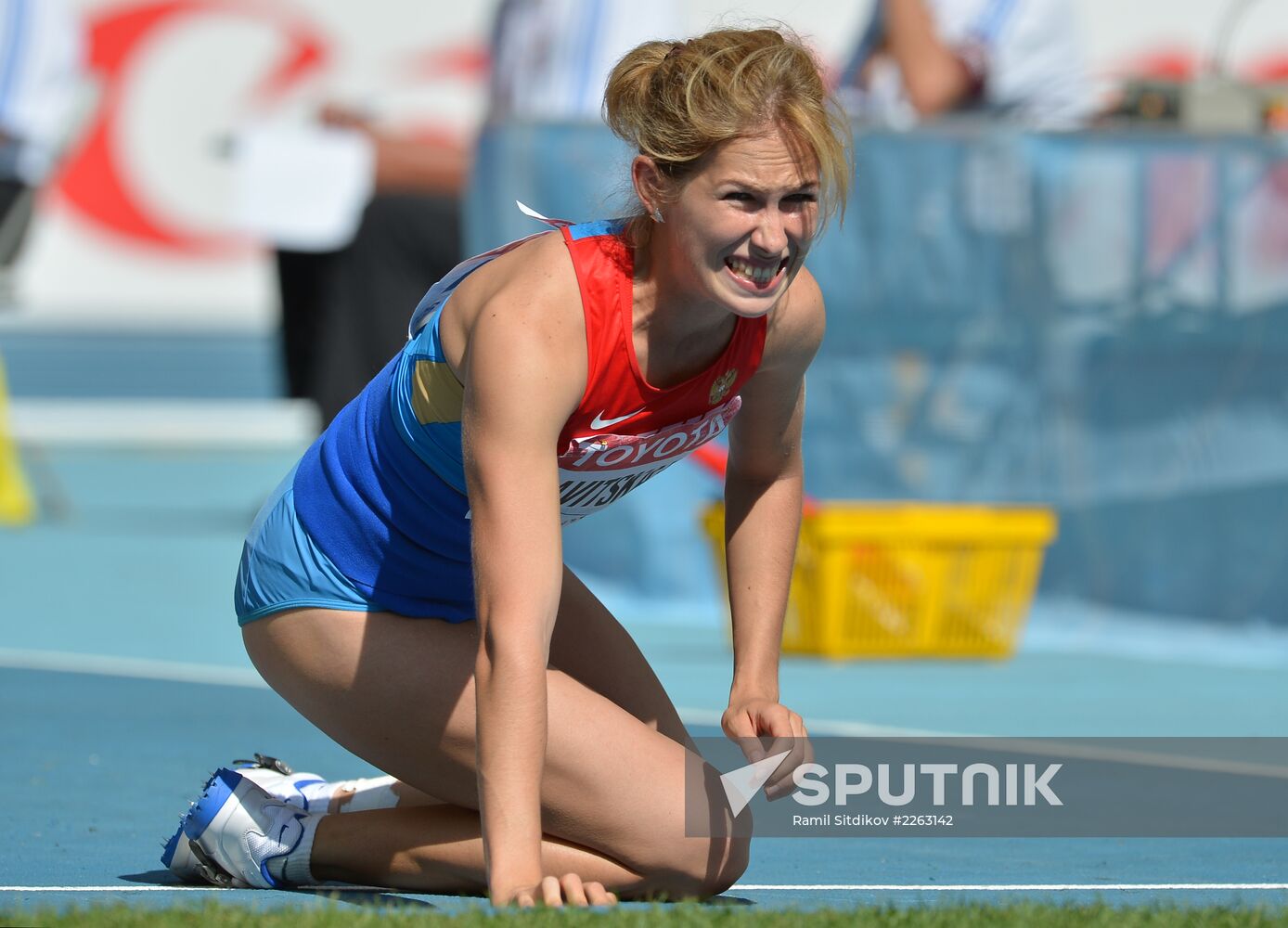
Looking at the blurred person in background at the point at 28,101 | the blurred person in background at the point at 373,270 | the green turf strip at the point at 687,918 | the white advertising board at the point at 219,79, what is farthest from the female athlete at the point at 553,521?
the white advertising board at the point at 219,79

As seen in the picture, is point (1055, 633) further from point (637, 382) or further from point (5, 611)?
point (637, 382)

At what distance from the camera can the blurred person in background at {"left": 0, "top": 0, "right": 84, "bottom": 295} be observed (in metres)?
10.0

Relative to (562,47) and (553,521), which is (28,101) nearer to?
(562,47)

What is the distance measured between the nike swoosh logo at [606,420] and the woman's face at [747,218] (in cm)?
22

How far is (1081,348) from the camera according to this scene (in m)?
6.98

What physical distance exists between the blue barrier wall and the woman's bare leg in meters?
3.60

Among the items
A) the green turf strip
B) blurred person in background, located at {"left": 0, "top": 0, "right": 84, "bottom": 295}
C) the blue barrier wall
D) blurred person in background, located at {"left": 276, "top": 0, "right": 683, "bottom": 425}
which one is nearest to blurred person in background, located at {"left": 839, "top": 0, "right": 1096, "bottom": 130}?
the blue barrier wall

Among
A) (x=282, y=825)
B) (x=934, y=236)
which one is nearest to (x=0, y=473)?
(x=934, y=236)

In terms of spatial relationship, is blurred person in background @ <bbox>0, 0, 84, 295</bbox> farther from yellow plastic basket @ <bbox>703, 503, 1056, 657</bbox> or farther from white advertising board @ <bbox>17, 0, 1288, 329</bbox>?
white advertising board @ <bbox>17, 0, 1288, 329</bbox>

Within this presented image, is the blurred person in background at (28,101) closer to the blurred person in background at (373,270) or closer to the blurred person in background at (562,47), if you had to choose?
the blurred person in background at (373,270)

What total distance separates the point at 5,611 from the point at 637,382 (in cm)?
490

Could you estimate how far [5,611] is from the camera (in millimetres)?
7543

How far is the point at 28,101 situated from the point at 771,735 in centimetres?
779

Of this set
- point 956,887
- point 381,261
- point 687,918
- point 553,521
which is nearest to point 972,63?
point 381,261
